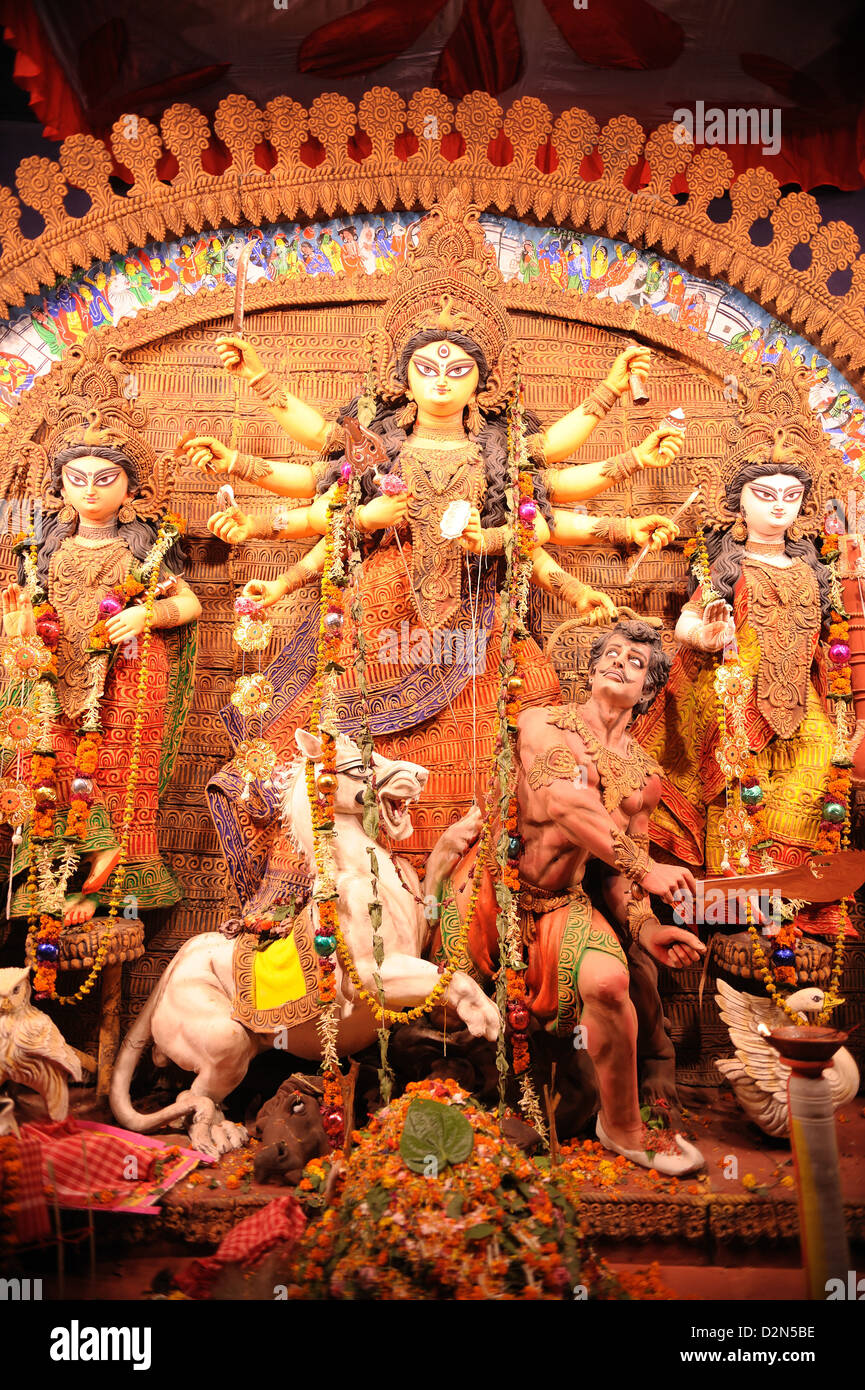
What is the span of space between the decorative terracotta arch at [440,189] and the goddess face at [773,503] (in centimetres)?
84

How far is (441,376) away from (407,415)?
19 centimetres

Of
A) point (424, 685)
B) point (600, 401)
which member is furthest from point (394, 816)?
point (600, 401)

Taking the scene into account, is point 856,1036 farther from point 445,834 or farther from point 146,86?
point 146,86

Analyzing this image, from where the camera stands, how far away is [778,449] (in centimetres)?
486

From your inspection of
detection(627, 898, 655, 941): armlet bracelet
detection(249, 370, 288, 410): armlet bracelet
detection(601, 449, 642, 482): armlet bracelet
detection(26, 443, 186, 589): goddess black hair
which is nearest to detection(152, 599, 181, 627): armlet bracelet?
detection(26, 443, 186, 589): goddess black hair

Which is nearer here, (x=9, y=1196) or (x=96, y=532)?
(x=9, y=1196)

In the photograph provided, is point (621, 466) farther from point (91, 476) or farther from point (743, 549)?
point (91, 476)

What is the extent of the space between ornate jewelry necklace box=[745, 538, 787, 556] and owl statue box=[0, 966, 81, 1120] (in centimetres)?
296

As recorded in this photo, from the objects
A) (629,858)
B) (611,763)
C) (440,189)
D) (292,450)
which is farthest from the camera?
(440,189)

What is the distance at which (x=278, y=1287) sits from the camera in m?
3.80

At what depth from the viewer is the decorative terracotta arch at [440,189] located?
5332mm

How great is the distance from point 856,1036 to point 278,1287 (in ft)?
7.58

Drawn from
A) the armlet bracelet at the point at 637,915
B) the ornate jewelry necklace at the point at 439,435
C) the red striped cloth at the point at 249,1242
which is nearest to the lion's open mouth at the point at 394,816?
the armlet bracelet at the point at 637,915

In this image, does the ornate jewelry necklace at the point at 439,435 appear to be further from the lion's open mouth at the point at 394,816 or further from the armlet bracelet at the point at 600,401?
the lion's open mouth at the point at 394,816
